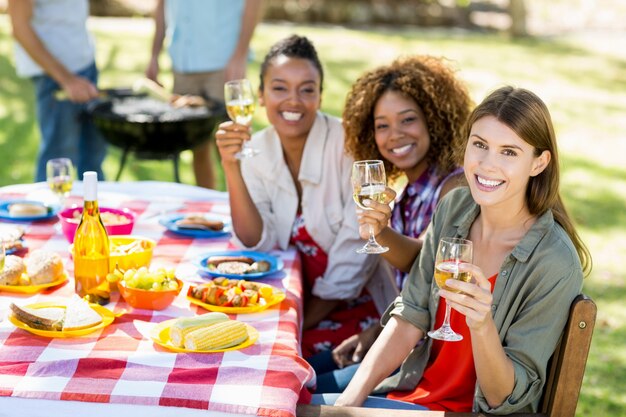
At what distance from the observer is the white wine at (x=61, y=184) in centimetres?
357

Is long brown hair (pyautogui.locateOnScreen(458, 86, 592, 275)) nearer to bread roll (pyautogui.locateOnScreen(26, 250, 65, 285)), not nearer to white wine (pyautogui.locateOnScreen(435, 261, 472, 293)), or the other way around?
white wine (pyautogui.locateOnScreen(435, 261, 472, 293))

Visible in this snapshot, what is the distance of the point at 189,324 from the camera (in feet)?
7.90

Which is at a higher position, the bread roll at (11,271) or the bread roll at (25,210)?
the bread roll at (11,271)

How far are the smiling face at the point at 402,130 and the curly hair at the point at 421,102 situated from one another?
3cm

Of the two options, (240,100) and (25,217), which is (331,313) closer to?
(240,100)

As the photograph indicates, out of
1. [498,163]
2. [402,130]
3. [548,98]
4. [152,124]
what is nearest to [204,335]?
[498,163]

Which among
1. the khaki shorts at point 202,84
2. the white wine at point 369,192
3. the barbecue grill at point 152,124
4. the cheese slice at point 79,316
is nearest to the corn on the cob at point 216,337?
the cheese slice at point 79,316

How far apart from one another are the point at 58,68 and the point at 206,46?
1042mm

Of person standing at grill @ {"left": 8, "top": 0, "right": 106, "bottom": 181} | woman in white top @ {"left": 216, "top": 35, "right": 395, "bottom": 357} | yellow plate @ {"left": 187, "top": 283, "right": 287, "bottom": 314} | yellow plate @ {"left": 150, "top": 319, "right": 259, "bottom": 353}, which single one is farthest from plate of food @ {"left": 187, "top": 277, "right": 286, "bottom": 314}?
person standing at grill @ {"left": 8, "top": 0, "right": 106, "bottom": 181}

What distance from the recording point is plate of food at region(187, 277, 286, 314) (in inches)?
104

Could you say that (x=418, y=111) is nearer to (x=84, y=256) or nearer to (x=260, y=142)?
(x=260, y=142)

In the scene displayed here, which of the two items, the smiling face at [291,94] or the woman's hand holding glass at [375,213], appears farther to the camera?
the smiling face at [291,94]

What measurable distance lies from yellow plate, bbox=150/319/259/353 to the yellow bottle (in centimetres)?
29

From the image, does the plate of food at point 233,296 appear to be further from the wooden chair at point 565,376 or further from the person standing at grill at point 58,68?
the person standing at grill at point 58,68
